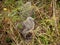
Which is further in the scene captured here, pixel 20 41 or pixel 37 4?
pixel 37 4

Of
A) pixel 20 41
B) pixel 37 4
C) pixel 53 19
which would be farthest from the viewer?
pixel 37 4

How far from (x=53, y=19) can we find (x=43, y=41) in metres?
0.41

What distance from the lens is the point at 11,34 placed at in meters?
3.26

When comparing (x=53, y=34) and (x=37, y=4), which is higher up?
(x=37, y=4)

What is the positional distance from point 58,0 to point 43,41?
101 cm

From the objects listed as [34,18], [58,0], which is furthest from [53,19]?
[58,0]

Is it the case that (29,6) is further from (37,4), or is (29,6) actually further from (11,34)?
(11,34)

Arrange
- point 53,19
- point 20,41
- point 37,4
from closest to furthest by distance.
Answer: point 20,41, point 53,19, point 37,4

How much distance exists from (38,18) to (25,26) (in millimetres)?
351

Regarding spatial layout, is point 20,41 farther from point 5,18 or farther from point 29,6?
point 29,6

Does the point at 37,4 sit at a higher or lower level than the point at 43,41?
higher

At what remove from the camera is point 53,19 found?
346cm

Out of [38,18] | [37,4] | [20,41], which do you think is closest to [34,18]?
[38,18]

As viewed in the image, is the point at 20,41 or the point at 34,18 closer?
the point at 20,41
